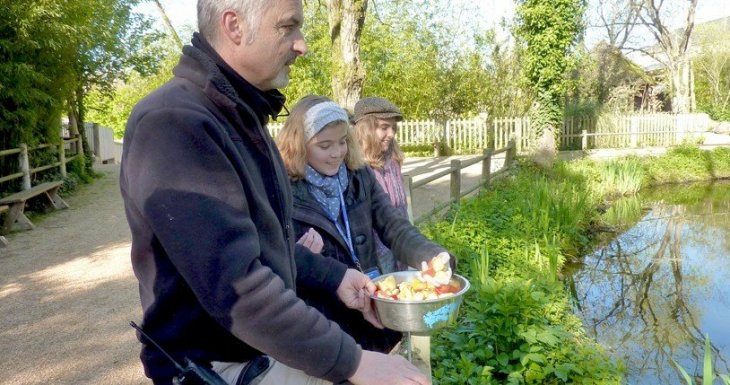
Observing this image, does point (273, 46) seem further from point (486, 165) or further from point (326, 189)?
point (486, 165)

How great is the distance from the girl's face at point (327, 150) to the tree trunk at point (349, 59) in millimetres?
5792

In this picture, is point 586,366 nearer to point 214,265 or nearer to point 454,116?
point 214,265

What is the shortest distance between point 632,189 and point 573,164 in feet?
5.29

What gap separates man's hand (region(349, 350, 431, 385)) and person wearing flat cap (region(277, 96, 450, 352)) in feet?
2.57

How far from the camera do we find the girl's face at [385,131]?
12.1 feet

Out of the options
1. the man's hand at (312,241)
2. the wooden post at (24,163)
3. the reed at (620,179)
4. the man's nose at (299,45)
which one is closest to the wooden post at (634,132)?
the reed at (620,179)

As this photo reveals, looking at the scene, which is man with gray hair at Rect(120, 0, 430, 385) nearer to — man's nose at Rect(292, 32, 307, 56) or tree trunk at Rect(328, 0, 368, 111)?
man's nose at Rect(292, 32, 307, 56)

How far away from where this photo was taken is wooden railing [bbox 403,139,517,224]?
19.3 feet

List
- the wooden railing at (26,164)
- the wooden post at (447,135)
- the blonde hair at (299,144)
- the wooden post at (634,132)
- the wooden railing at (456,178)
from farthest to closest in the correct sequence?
the wooden post at (634,132), the wooden post at (447,135), the wooden railing at (26,164), the wooden railing at (456,178), the blonde hair at (299,144)

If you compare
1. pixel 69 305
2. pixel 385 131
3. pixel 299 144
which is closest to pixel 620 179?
pixel 385 131

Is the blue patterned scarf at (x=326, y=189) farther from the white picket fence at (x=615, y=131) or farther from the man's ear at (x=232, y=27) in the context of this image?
the white picket fence at (x=615, y=131)

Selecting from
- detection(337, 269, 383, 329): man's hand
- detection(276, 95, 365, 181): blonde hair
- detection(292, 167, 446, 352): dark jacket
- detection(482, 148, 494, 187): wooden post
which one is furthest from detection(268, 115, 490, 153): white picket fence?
detection(337, 269, 383, 329): man's hand

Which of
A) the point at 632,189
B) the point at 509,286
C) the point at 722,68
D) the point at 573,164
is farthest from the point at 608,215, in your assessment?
the point at 722,68

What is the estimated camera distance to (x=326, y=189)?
7.47ft
